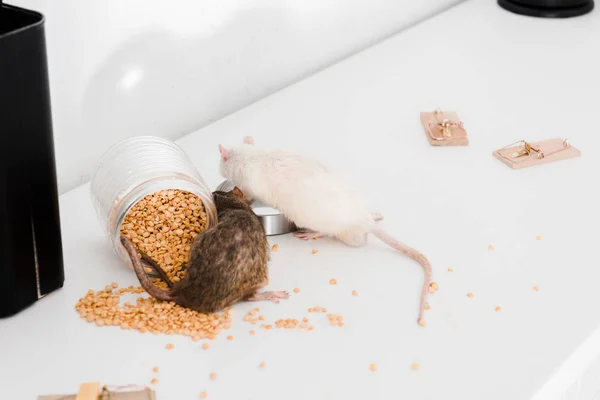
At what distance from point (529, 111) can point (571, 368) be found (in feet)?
2.42

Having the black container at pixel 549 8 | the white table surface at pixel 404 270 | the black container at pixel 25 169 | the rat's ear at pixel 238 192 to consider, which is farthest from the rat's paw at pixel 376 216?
the black container at pixel 549 8

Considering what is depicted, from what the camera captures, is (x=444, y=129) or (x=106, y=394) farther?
(x=444, y=129)

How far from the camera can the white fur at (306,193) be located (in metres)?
1.09

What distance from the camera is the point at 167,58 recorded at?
1429mm

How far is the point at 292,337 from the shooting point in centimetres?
94

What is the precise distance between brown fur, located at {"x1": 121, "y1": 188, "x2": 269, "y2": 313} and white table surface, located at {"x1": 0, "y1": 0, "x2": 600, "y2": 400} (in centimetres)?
4

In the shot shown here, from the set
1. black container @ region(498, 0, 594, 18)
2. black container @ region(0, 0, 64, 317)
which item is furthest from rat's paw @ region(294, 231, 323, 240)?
black container @ region(498, 0, 594, 18)

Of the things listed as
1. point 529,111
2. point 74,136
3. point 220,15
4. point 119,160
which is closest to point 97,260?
point 119,160

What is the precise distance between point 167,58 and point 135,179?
0.49 metres

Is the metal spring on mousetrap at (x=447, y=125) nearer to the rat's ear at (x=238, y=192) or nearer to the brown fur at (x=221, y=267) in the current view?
the rat's ear at (x=238, y=192)

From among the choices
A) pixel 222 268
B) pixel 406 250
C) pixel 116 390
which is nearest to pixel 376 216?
pixel 406 250

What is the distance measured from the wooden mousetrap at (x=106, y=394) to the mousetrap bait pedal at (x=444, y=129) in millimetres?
756

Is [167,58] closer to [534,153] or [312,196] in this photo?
[312,196]

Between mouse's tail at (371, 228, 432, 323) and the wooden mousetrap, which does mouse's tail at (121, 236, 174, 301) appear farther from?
mouse's tail at (371, 228, 432, 323)
